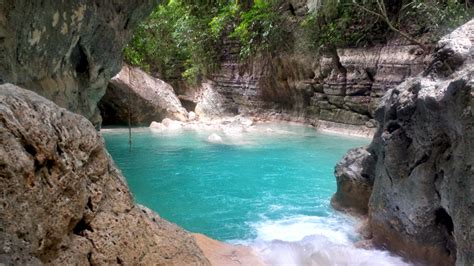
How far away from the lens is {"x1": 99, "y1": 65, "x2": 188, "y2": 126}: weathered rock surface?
14.8 meters

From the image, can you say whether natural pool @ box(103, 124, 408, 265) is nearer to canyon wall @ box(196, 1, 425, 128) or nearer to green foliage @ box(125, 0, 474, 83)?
canyon wall @ box(196, 1, 425, 128)

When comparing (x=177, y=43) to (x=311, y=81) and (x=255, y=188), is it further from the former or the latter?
(x=255, y=188)

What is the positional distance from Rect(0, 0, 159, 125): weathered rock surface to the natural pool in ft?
7.03

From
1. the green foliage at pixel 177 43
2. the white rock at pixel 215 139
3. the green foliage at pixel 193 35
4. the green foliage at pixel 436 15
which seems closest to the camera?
the green foliage at pixel 436 15

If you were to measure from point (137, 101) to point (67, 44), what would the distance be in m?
9.47

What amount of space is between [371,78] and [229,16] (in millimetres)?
7553

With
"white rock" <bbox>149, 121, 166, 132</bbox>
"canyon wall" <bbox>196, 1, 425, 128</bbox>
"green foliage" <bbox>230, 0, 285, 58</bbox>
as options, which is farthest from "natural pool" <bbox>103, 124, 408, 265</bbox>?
"green foliage" <bbox>230, 0, 285, 58</bbox>

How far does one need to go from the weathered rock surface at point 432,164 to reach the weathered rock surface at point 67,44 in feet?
14.3

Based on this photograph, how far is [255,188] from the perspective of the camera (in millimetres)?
7320

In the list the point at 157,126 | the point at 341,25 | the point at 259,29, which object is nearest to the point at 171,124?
the point at 157,126

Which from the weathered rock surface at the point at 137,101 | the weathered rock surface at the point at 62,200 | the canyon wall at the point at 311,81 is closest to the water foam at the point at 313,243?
the weathered rock surface at the point at 62,200

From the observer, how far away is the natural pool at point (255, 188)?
4.43m

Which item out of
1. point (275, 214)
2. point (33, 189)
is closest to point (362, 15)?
point (275, 214)

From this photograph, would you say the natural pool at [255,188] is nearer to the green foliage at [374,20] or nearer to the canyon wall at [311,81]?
the canyon wall at [311,81]
